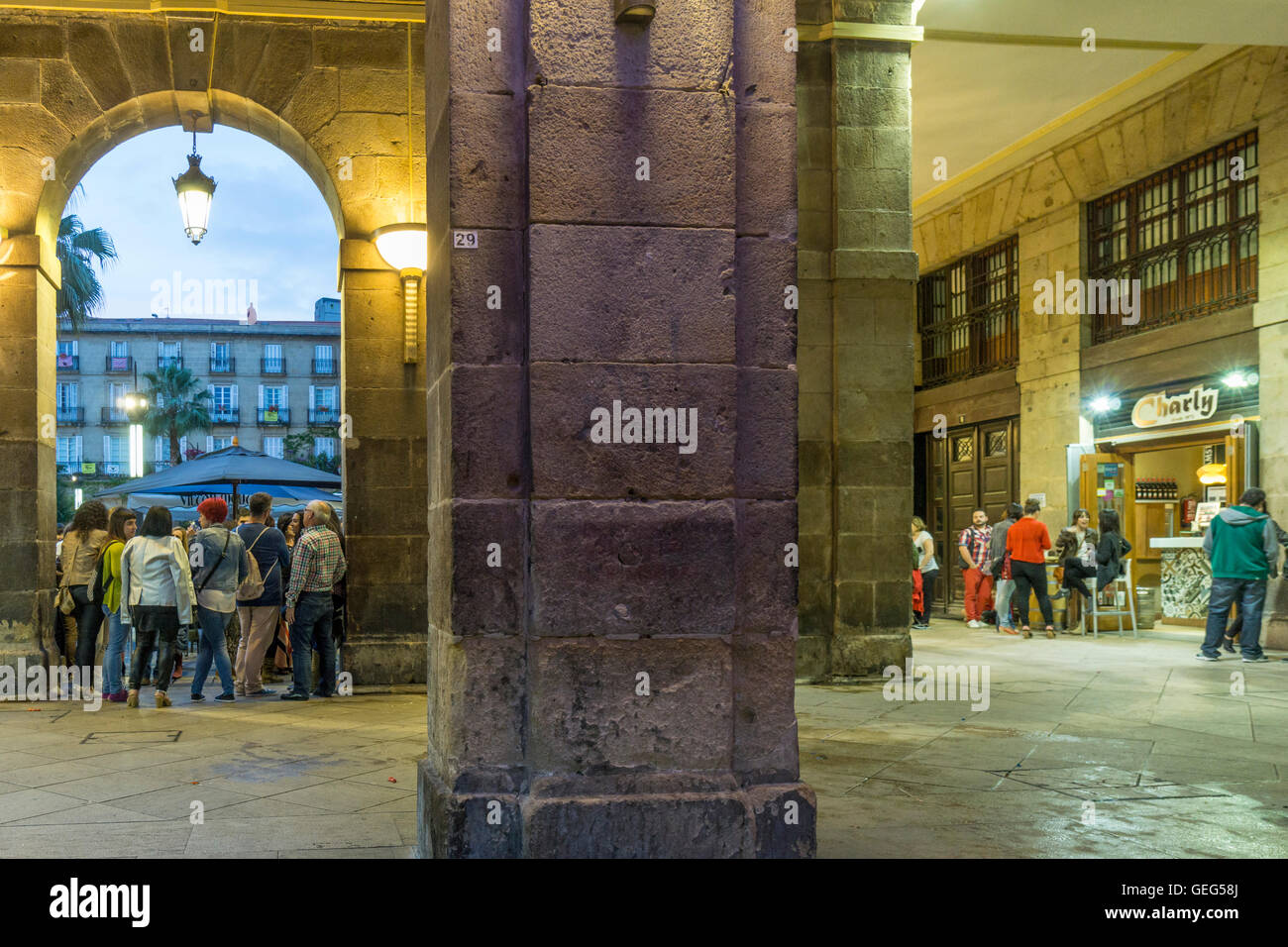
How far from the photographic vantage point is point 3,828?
189 inches

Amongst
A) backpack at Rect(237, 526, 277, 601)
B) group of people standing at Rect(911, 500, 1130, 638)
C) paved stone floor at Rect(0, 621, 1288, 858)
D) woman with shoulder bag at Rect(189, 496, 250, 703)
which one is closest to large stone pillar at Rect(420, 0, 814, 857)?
paved stone floor at Rect(0, 621, 1288, 858)

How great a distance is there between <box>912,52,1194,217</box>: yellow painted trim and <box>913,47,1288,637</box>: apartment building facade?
59mm

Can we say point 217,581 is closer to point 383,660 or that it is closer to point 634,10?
point 383,660

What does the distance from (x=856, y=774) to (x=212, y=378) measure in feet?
222

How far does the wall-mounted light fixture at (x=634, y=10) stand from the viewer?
3920 millimetres

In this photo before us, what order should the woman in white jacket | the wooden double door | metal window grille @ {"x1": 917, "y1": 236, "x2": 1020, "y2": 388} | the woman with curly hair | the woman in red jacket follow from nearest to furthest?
the woman in white jacket, the woman with curly hair, the woman in red jacket, the wooden double door, metal window grille @ {"x1": 917, "y1": 236, "x2": 1020, "y2": 388}

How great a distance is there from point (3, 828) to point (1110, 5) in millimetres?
11200

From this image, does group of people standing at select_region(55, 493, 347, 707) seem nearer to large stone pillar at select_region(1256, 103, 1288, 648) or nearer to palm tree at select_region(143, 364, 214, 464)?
large stone pillar at select_region(1256, 103, 1288, 648)

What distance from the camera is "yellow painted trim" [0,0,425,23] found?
362 inches

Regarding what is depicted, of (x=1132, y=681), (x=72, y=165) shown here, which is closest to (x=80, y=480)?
(x=72, y=165)

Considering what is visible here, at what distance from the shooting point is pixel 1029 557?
14344mm

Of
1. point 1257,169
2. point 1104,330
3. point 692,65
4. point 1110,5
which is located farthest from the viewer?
point 1104,330

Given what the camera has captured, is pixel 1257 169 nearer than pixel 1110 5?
No
